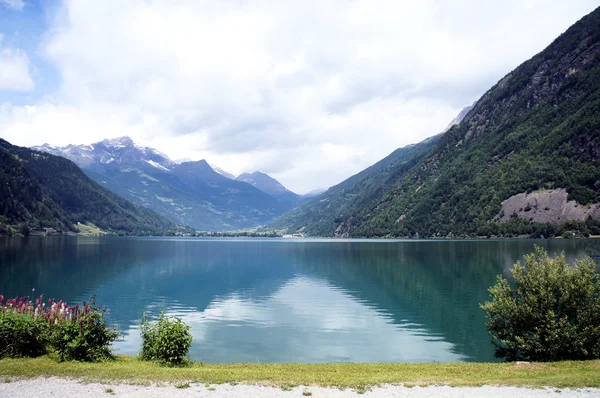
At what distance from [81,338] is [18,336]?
9.91ft

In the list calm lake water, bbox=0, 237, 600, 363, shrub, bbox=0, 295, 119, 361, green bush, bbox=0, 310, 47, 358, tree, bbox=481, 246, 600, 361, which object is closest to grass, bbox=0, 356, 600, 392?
shrub, bbox=0, 295, 119, 361

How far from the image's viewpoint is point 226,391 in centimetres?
1588

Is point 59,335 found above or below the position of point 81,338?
above

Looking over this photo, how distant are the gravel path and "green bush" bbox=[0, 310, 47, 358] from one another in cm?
437

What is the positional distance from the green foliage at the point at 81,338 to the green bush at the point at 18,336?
84 centimetres

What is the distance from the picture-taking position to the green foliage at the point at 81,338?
20.0 m

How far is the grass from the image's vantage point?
1702cm

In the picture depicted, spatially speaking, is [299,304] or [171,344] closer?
[171,344]

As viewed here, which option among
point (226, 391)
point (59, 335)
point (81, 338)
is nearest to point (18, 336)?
point (59, 335)

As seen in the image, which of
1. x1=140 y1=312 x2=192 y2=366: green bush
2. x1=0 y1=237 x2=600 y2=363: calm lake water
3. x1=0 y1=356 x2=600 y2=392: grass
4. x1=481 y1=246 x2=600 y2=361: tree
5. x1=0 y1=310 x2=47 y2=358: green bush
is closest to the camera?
x1=0 y1=356 x2=600 y2=392: grass

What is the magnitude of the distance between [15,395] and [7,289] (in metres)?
50.0

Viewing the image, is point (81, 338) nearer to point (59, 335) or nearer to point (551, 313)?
point (59, 335)

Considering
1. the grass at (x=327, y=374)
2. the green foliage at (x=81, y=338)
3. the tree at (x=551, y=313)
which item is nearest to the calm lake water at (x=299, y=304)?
the tree at (x=551, y=313)

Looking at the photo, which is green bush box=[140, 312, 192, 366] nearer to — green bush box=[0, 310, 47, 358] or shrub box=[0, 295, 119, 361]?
shrub box=[0, 295, 119, 361]
